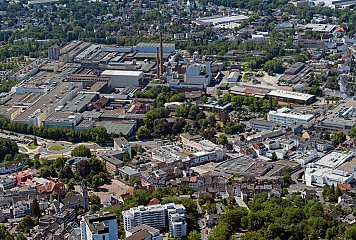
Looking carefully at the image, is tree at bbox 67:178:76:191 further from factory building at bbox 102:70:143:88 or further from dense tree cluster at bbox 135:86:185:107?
factory building at bbox 102:70:143:88

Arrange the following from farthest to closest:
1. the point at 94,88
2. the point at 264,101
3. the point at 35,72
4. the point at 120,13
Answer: the point at 120,13, the point at 35,72, the point at 94,88, the point at 264,101

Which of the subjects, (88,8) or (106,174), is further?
(88,8)

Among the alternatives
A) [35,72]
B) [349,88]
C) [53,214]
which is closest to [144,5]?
[35,72]

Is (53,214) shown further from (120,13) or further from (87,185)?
(120,13)

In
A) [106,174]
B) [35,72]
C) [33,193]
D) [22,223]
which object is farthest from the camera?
[35,72]

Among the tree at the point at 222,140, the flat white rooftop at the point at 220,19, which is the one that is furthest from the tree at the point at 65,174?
the flat white rooftop at the point at 220,19

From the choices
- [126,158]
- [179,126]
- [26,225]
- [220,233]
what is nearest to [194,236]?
[220,233]

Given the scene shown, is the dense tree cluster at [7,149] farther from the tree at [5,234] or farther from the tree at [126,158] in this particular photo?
the tree at [5,234]

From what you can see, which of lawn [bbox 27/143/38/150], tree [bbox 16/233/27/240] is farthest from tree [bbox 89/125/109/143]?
tree [bbox 16/233/27/240]
